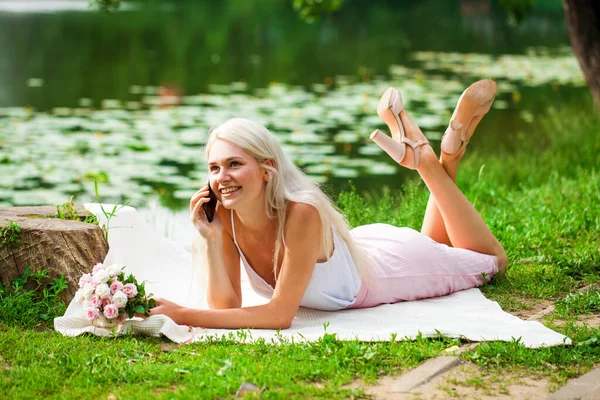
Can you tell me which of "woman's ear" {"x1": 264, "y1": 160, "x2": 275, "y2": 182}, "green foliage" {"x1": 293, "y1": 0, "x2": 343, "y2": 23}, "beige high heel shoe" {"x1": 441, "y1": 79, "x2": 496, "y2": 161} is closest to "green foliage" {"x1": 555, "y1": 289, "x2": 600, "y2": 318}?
"beige high heel shoe" {"x1": 441, "y1": 79, "x2": 496, "y2": 161}

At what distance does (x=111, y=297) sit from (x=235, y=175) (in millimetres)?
763

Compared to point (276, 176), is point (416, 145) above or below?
above

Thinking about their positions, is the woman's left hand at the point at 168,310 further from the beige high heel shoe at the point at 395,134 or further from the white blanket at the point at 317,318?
the beige high heel shoe at the point at 395,134

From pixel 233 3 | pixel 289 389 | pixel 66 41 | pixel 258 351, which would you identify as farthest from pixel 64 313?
pixel 233 3

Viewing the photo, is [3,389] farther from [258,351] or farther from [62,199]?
[62,199]

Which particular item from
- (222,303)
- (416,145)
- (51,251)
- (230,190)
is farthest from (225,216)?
(416,145)

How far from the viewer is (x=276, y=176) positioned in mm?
3898

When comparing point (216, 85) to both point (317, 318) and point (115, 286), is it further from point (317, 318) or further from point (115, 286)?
point (115, 286)

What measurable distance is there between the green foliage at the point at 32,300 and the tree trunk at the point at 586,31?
219 inches

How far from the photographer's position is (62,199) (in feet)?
24.5

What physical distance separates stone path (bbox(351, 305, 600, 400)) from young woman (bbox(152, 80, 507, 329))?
0.85m

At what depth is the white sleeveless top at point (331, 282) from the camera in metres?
4.08

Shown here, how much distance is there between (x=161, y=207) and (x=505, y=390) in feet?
15.7

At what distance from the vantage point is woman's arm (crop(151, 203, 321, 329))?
151 inches
